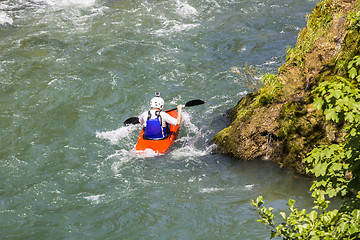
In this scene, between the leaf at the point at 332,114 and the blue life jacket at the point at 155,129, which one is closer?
the leaf at the point at 332,114

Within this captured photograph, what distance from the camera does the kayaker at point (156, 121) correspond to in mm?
A: 7438

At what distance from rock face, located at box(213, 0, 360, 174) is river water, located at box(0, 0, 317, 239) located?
0.30m

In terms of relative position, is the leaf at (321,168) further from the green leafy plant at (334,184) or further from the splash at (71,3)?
the splash at (71,3)

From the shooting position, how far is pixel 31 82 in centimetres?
998

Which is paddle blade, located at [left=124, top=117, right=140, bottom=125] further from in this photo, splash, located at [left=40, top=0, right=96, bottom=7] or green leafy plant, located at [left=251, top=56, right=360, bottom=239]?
splash, located at [left=40, top=0, right=96, bottom=7]

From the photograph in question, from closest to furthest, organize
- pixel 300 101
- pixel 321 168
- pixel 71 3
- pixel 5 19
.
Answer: pixel 321 168
pixel 300 101
pixel 5 19
pixel 71 3

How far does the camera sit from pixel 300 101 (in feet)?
19.4

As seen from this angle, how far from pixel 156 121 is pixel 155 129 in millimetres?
161

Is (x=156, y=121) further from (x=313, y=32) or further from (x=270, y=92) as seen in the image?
(x=313, y=32)

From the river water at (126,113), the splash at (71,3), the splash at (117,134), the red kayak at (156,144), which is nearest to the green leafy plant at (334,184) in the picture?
the river water at (126,113)

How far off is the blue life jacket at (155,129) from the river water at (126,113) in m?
0.39

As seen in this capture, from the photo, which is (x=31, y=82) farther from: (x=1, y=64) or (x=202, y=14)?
(x=202, y=14)

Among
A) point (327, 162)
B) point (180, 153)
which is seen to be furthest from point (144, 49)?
point (327, 162)

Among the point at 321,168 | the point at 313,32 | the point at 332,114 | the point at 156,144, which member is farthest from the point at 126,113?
the point at 332,114
